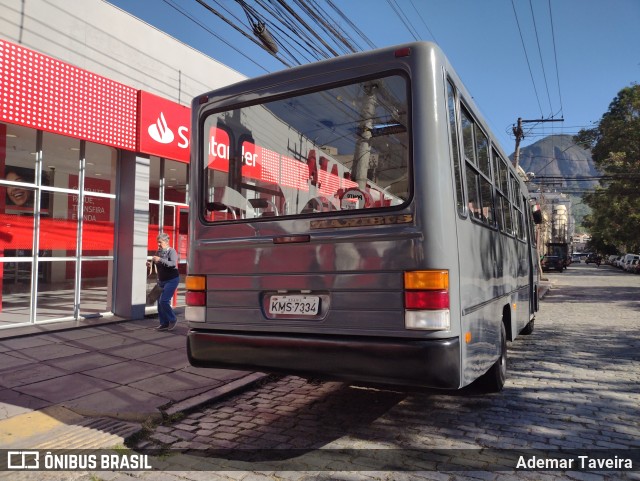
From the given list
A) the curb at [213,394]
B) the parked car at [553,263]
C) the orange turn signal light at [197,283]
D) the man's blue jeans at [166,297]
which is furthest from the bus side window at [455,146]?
the parked car at [553,263]

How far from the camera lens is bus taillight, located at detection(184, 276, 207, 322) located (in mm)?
3977

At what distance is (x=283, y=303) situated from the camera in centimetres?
357

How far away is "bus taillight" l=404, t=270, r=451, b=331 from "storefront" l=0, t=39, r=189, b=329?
7103 mm

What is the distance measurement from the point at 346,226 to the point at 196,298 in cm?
151

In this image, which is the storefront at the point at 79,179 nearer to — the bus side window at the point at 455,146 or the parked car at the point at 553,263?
the bus side window at the point at 455,146

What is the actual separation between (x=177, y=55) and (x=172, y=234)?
414cm

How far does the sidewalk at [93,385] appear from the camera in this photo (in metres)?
3.89

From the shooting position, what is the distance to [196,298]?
13.2 ft

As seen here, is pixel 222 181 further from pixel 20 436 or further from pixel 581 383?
pixel 581 383

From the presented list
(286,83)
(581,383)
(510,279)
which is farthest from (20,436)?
(581,383)

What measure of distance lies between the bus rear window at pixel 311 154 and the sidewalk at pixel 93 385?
1.94 m

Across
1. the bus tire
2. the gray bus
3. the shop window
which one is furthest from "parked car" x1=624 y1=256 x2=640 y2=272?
the gray bus

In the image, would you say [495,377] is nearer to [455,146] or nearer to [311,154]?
[455,146]

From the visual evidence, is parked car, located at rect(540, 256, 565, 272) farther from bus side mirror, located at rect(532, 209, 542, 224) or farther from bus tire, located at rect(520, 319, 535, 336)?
bus tire, located at rect(520, 319, 535, 336)
